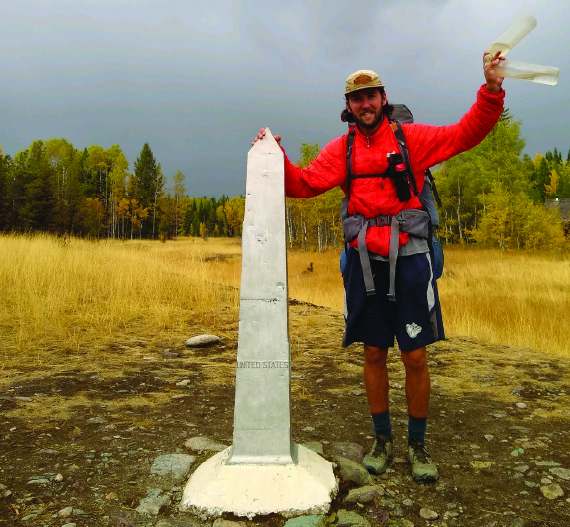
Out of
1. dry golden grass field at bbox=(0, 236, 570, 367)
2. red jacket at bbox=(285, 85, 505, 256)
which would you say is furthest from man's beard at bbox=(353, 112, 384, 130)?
dry golden grass field at bbox=(0, 236, 570, 367)

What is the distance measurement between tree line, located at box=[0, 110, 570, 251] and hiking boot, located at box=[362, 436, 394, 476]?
2089cm

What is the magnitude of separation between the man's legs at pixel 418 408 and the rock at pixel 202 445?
1309 millimetres

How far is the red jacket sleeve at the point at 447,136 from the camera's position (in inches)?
106

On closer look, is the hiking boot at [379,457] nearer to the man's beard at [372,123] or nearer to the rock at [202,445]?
the rock at [202,445]

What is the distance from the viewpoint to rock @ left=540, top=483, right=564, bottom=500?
260 cm

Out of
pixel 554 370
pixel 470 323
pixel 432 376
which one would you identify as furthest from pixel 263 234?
pixel 470 323

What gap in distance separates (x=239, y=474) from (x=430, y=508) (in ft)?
3.47

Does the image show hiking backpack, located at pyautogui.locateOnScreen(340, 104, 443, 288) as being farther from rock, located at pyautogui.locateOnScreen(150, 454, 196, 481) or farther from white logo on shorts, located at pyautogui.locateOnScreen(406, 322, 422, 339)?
rock, located at pyautogui.locateOnScreen(150, 454, 196, 481)

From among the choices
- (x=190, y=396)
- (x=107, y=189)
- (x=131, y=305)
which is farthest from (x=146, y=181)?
(x=190, y=396)

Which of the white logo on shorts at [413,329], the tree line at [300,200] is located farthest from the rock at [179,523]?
the tree line at [300,200]

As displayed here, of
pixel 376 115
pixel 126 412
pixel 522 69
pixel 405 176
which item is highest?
pixel 522 69

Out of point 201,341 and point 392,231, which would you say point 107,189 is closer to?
point 201,341

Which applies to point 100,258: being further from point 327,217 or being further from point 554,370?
point 327,217

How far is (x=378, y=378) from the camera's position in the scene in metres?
2.96
